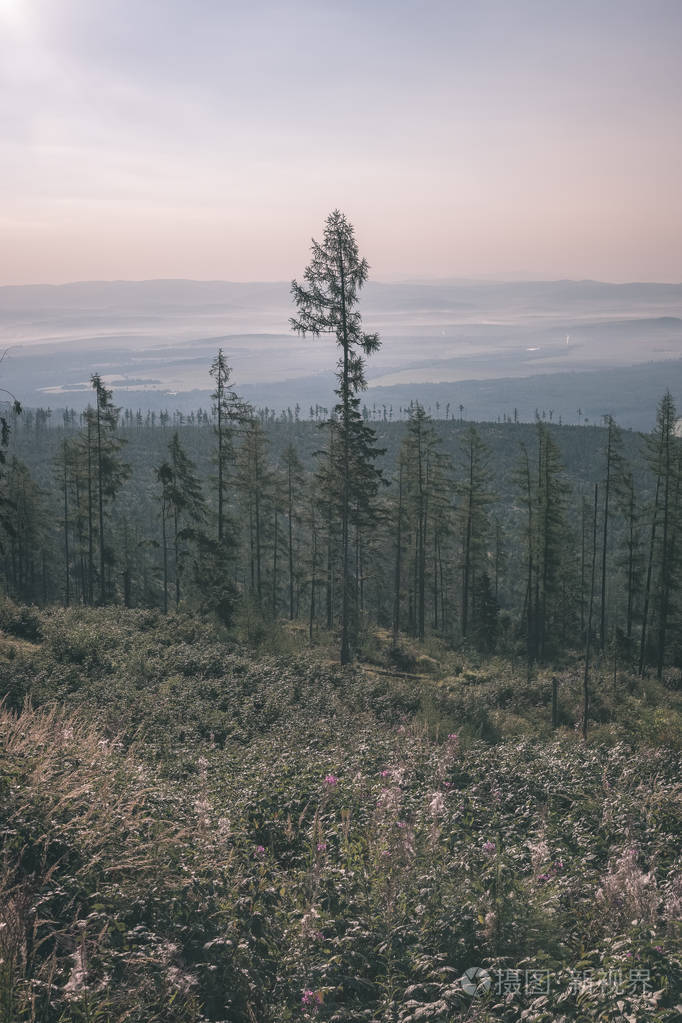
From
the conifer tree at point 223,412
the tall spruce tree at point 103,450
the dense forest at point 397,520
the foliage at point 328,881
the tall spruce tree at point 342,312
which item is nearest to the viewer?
the foliage at point 328,881

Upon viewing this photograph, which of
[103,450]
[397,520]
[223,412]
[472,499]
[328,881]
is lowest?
[328,881]

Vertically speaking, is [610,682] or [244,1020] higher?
[244,1020]

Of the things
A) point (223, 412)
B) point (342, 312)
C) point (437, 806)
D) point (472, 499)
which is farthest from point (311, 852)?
point (472, 499)

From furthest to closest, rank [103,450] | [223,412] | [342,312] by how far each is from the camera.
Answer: [103,450], [223,412], [342,312]

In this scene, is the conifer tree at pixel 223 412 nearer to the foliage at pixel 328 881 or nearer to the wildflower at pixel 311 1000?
the foliage at pixel 328 881

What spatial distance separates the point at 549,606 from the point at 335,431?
97.7 feet

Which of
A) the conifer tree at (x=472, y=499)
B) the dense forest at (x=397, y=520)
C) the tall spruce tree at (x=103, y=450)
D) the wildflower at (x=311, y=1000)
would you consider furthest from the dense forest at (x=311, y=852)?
the conifer tree at (x=472, y=499)

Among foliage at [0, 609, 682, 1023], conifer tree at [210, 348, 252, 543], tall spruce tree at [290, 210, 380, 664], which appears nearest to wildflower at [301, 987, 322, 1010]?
foliage at [0, 609, 682, 1023]

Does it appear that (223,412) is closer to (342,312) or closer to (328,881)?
(342,312)

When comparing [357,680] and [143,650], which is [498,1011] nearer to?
[357,680]

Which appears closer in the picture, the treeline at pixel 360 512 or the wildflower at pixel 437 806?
the wildflower at pixel 437 806

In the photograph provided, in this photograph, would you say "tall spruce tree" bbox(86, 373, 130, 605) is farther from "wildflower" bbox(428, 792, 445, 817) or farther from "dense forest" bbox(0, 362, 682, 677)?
"wildflower" bbox(428, 792, 445, 817)

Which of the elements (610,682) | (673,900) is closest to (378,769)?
(673,900)

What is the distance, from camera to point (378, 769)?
9.05 meters
